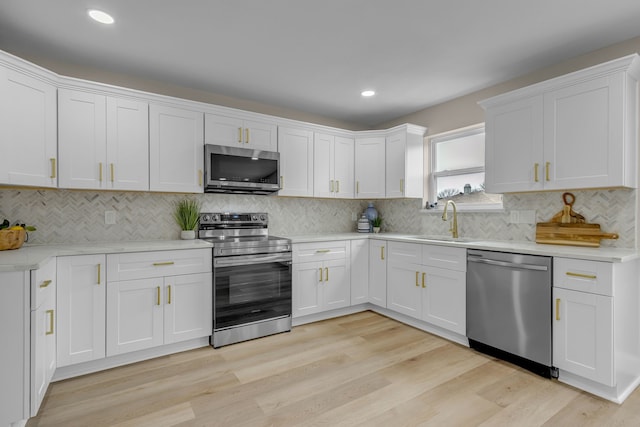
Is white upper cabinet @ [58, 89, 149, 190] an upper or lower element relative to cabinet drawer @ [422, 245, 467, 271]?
upper

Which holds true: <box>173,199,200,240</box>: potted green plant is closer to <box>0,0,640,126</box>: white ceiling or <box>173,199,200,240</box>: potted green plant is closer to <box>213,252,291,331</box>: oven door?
<box>213,252,291,331</box>: oven door

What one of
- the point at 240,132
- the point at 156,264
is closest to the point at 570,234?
the point at 240,132

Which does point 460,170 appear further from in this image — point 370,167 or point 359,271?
point 359,271

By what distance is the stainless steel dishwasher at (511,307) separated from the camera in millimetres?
2311

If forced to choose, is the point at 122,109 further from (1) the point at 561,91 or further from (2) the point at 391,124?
(1) the point at 561,91

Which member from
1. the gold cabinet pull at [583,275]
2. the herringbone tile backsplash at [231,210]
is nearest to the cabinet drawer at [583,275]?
the gold cabinet pull at [583,275]

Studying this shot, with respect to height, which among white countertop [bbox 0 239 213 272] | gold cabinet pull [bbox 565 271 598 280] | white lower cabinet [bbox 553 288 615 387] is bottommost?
white lower cabinet [bbox 553 288 615 387]

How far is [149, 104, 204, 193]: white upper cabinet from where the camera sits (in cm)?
291

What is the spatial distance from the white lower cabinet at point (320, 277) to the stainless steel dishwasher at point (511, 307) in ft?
4.39

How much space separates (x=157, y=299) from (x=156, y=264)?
284 mm

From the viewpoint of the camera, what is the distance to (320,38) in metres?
2.43

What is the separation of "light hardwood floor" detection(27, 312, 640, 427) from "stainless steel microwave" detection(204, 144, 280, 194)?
1.53 metres

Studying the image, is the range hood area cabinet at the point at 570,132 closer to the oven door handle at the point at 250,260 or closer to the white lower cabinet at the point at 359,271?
the white lower cabinet at the point at 359,271

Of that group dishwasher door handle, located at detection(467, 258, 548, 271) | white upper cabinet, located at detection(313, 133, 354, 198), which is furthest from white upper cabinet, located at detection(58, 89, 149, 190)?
Answer: dishwasher door handle, located at detection(467, 258, 548, 271)
